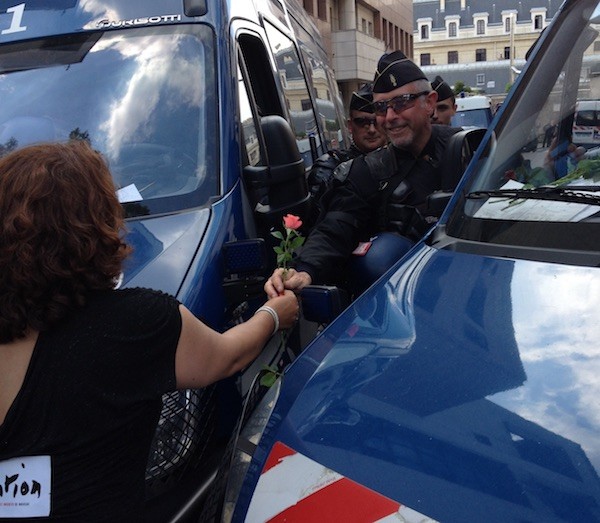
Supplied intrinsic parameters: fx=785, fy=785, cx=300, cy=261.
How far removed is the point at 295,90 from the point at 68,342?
12.5 feet

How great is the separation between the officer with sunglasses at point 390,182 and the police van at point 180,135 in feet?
0.69

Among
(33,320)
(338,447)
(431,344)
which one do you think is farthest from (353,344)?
(33,320)

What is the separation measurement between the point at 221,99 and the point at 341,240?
85 centimetres

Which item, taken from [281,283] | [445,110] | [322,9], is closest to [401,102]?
[281,283]

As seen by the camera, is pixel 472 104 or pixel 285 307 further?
pixel 472 104

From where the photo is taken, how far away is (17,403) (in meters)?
1.71

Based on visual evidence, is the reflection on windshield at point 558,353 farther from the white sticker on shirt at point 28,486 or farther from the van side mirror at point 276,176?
the van side mirror at point 276,176

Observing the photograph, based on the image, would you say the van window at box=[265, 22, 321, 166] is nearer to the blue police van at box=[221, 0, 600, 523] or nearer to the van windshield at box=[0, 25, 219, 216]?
the van windshield at box=[0, 25, 219, 216]

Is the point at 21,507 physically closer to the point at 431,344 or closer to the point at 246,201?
the point at 431,344

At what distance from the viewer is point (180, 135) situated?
3301mm

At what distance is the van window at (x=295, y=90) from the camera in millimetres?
4785

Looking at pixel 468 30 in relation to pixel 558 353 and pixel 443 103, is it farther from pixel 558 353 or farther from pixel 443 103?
pixel 558 353

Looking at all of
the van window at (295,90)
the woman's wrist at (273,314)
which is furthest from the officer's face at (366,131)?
the woman's wrist at (273,314)

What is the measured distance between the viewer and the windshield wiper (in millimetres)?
2211
